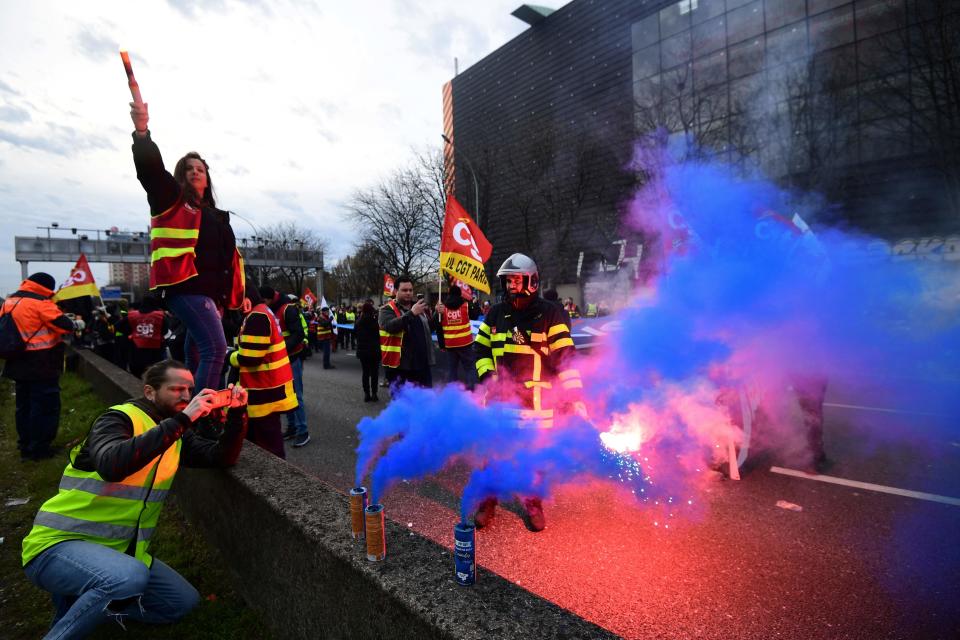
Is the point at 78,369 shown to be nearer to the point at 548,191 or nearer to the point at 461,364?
the point at 461,364

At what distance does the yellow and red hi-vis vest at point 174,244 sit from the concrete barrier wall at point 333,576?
3.99 ft

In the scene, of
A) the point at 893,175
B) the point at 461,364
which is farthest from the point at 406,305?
the point at 893,175

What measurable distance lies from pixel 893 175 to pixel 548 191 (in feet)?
38.6

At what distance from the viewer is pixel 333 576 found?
197 cm

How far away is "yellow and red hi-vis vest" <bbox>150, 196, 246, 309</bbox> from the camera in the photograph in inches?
120

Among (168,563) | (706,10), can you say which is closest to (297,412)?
(168,563)

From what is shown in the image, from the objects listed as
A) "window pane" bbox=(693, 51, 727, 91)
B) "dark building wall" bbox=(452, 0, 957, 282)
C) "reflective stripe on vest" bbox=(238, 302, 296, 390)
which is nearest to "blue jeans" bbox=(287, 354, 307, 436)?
"reflective stripe on vest" bbox=(238, 302, 296, 390)

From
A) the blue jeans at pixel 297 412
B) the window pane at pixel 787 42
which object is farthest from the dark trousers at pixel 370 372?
the window pane at pixel 787 42

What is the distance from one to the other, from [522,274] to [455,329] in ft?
13.7

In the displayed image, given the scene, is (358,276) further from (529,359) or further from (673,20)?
(529,359)

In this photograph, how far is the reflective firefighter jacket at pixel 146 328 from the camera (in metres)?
8.92

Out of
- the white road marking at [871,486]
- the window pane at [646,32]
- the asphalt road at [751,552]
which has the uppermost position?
the window pane at [646,32]

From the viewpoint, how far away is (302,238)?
178ft

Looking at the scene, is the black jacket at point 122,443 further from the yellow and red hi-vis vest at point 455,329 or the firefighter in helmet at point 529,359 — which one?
the yellow and red hi-vis vest at point 455,329
